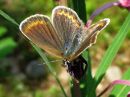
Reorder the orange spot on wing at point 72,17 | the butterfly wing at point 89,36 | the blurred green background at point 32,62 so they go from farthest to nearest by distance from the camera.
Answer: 1. the blurred green background at point 32,62
2. the orange spot on wing at point 72,17
3. the butterfly wing at point 89,36

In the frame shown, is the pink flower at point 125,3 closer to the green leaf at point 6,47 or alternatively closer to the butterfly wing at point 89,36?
the butterfly wing at point 89,36

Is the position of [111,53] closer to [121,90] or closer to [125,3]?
[121,90]

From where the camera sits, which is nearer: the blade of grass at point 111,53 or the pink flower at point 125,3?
the pink flower at point 125,3

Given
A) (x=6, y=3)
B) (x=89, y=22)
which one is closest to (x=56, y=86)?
(x=6, y=3)

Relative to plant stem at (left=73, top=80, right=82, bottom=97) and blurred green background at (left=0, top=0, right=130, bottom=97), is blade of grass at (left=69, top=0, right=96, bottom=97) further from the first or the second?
blurred green background at (left=0, top=0, right=130, bottom=97)

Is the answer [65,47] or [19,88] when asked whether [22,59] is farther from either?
[65,47]

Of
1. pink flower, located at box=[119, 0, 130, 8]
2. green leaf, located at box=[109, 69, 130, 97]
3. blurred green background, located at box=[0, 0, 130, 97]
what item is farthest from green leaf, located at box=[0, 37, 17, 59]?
pink flower, located at box=[119, 0, 130, 8]

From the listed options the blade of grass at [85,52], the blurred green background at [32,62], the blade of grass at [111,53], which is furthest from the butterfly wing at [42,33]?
the blurred green background at [32,62]
